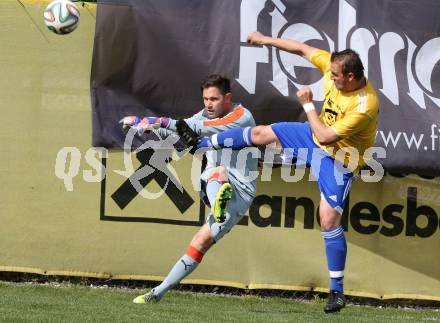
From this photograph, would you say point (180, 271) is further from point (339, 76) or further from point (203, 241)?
point (339, 76)

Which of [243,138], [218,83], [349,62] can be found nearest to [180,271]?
[243,138]

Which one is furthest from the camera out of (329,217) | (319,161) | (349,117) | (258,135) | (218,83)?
(218,83)

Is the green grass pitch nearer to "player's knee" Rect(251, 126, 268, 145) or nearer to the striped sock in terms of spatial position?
the striped sock

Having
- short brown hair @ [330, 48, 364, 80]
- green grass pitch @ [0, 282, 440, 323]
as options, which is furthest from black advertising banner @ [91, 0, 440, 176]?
short brown hair @ [330, 48, 364, 80]

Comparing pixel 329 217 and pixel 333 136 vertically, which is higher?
pixel 333 136

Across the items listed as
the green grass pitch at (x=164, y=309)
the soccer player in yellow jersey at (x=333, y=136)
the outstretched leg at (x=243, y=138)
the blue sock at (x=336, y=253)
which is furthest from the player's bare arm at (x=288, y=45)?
the green grass pitch at (x=164, y=309)

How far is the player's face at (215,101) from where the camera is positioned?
27.0 feet

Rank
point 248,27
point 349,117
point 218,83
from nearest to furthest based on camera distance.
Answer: point 349,117
point 218,83
point 248,27

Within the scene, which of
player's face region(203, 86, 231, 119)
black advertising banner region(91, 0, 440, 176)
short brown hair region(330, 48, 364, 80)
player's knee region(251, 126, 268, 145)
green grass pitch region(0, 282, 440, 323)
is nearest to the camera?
green grass pitch region(0, 282, 440, 323)

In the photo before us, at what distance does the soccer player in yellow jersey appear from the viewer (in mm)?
7375

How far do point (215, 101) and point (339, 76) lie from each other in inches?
52.4

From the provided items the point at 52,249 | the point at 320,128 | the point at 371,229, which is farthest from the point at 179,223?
the point at 320,128

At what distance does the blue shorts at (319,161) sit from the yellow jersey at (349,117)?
0.21 feet

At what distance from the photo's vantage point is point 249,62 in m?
9.16
